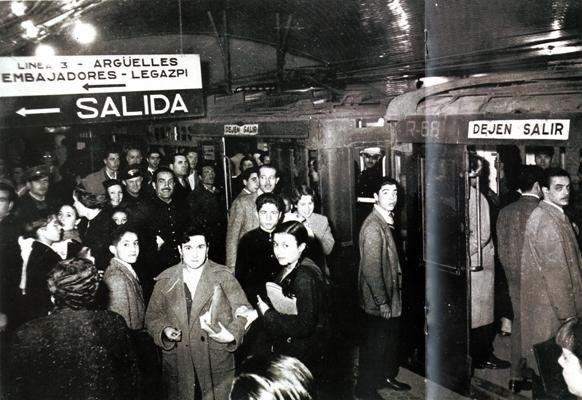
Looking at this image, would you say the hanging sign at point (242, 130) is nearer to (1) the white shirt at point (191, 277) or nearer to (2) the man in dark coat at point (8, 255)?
(1) the white shirt at point (191, 277)

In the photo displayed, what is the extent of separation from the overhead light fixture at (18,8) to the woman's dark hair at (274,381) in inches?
117

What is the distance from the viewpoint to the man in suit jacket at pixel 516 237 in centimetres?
418

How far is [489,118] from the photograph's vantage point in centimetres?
421

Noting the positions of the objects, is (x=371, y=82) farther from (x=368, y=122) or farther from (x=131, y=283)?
(x=131, y=283)

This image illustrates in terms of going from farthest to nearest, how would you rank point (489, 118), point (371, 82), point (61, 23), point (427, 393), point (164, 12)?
point (371, 82)
point (164, 12)
point (427, 393)
point (61, 23)
point (489, 118)

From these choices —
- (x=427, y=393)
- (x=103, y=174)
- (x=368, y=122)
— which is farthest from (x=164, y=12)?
(x=427, y=393)

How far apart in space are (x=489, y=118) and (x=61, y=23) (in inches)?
149

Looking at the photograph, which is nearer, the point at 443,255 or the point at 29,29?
the point at 29,29

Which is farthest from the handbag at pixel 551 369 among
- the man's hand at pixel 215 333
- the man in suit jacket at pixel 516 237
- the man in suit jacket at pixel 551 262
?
the man's hand at pixel 215 333

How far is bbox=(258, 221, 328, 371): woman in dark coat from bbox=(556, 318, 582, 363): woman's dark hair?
1.59m

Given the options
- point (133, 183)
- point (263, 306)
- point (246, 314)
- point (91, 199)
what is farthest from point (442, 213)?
point (91, 199)

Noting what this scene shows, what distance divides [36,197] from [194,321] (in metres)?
1.72

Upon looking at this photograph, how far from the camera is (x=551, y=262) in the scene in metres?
3.94

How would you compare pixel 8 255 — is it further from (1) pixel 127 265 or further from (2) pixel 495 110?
(2) pixel 495 110
